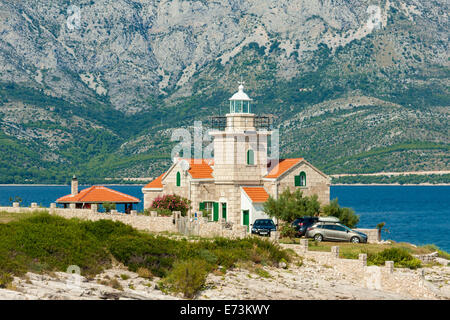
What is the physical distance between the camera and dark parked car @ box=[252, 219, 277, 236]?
48225 mm

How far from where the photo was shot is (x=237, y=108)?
57.8 m

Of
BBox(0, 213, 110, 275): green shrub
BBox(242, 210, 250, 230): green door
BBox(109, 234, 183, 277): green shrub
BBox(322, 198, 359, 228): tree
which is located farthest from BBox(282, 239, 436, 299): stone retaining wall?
BBox(242, 210, 250, 230): green door

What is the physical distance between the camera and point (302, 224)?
4791 centimetres

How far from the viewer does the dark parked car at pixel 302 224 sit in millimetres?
47406

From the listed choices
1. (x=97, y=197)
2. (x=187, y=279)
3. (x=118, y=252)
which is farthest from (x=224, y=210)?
(x=187, y=279)

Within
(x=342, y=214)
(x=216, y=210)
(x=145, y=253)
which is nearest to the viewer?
(x=145, y=253)

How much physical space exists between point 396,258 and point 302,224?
870 cm

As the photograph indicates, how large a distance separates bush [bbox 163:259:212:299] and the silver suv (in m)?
13.9

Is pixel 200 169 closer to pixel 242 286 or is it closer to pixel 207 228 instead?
pixel 207 228

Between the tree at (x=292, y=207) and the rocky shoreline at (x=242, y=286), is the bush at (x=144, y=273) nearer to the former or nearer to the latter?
the rocky shoreline at (x=242, y=286)

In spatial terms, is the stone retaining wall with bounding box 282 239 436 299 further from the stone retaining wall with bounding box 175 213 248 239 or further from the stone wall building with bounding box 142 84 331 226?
the stone wall building with bounding box 142 84 331 226

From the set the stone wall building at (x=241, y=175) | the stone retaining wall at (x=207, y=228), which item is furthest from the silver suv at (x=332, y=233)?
the stone wall building at (x=241, y=175)

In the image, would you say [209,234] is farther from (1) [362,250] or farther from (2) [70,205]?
(2) [70,205]

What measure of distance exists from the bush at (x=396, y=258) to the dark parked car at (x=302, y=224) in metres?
7.24
